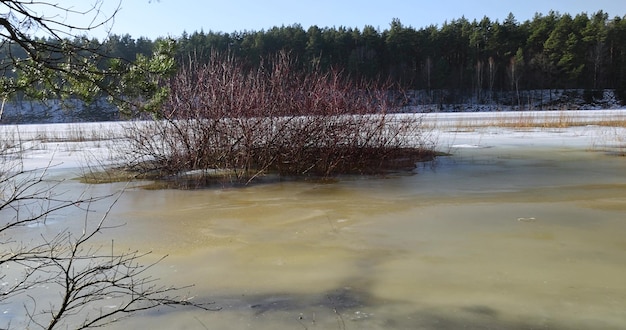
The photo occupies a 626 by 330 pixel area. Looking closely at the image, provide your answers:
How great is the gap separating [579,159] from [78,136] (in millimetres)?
18294

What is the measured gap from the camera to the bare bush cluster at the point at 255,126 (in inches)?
427

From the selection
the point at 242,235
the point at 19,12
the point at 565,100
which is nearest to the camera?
the point at 19,12

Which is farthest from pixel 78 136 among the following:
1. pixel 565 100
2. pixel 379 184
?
pixel 565 100

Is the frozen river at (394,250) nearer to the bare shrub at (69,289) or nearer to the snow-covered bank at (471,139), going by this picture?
the bare shrub at (69,289)

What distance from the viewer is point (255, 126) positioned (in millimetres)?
10789

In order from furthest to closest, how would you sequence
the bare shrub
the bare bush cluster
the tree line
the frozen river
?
the tree line
the bare bush cluster
the frozen river
the bare shrub

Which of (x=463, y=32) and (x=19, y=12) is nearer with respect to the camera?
(x=19, y=12)

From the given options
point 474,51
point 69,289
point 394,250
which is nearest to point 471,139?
point 394,250

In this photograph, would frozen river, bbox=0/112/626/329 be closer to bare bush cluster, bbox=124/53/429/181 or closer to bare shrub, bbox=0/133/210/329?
bare shrub, bbox=0/133/210/329

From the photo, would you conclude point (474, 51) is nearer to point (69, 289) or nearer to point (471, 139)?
point (471, 139)

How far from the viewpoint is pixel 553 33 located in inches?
2217

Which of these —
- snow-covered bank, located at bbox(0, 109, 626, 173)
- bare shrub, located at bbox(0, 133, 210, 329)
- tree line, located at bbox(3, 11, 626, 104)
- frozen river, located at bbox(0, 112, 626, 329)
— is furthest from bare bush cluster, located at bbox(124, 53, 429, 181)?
tree line, located at bbox(3, 11, 626, 104)

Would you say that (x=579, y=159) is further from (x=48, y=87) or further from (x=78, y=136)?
(x=78, y=136)

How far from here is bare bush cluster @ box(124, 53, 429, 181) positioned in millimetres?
10836
